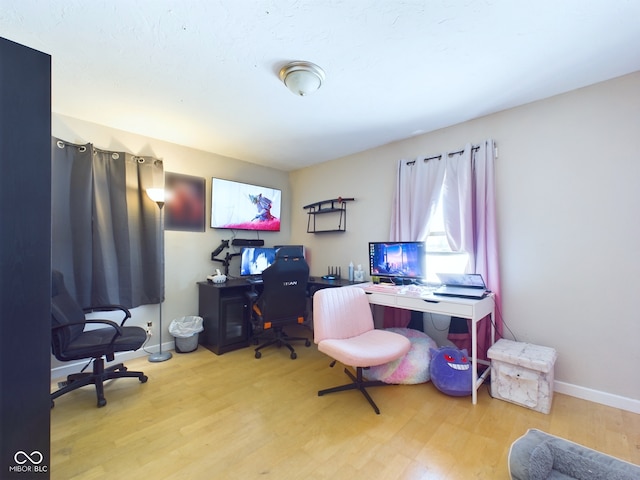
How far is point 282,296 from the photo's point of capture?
115 inches

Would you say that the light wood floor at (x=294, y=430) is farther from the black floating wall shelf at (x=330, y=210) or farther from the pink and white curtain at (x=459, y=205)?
the black floating wall shelf at (x=330, y=210)

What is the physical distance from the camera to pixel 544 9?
55.9 inches

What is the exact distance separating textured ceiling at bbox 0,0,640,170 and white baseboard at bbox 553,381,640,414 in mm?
2330

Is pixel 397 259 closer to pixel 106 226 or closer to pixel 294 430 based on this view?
pixel 294 430

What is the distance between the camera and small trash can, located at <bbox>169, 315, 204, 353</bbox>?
303cm

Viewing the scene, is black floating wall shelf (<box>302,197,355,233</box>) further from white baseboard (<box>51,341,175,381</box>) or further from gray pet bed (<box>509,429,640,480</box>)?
gray pet bed (<box>509,429,640,480</box>)

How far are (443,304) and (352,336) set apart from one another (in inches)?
31.5

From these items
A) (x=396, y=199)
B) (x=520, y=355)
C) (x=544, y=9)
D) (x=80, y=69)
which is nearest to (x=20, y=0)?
(x=80, y=69)

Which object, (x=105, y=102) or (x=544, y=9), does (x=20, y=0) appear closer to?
(x=105, y=102)

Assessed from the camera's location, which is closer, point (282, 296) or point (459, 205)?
point (459, 205)

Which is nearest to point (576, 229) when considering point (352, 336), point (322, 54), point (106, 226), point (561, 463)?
point (561, 463)

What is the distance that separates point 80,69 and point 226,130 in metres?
1.20

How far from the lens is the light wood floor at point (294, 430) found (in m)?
1.46

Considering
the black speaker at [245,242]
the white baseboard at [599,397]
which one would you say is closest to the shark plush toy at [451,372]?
the white baseboard at [599,397]
